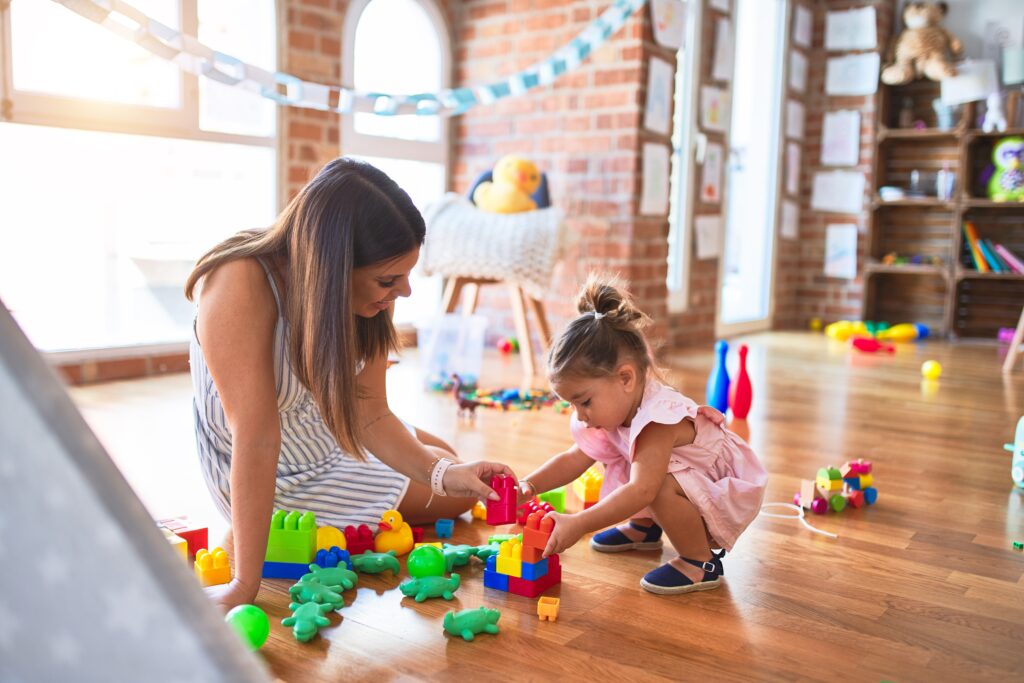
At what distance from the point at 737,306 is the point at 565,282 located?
2.17 meters

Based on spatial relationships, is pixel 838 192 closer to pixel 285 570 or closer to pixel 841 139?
pixel 841 139

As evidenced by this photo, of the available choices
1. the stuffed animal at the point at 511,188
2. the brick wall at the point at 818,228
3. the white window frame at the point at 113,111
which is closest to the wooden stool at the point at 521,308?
the stuffed animal at the point at 511,188

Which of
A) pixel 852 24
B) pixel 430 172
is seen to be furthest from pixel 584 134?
pixel 852 24

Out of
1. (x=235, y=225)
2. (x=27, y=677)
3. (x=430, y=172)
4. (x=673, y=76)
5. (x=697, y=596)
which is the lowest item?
(x=697, y=596)

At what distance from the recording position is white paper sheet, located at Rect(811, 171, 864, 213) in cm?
576

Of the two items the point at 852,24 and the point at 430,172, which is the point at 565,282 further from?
the point at 852,24

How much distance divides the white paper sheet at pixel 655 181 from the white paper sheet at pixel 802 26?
218cm

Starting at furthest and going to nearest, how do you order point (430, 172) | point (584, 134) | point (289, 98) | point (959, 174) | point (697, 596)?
point (959, 174) → point (430, 172) → point (584, 134) → point (289, 98) → point (697, 596)

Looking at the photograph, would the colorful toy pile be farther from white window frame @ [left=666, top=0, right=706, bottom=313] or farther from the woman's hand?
white window frame @ [left=666, top=0, right=706, bottom=313]

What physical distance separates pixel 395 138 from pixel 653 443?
9.20 feet

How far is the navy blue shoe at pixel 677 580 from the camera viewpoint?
4.80ft

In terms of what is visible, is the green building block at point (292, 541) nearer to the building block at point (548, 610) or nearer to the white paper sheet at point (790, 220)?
the building block at point (548, 610)

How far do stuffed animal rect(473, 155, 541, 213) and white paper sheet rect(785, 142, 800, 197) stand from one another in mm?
2750

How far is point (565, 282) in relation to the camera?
3.93m
